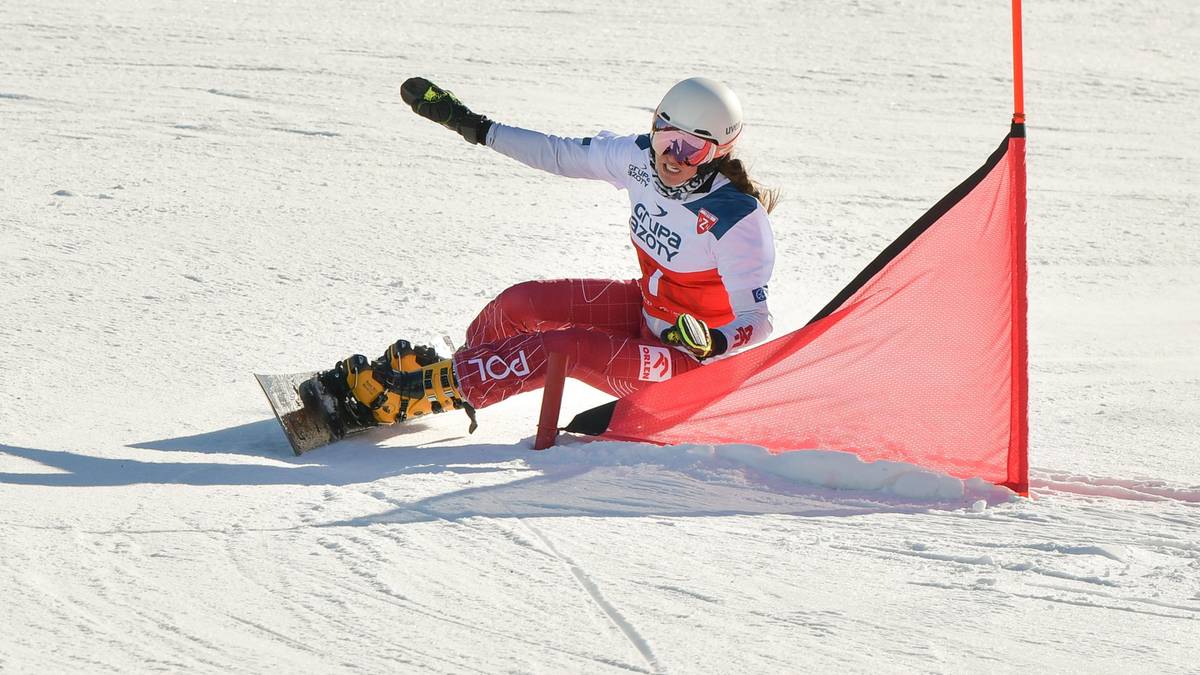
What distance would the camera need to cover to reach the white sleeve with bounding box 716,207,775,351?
448 centimetres

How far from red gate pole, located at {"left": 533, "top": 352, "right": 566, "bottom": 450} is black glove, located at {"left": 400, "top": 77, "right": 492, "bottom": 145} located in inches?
39.2

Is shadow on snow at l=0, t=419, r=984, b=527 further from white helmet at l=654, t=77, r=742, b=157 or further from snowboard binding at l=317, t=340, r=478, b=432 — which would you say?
white helmet at l=654, t=77, r=742, b=157

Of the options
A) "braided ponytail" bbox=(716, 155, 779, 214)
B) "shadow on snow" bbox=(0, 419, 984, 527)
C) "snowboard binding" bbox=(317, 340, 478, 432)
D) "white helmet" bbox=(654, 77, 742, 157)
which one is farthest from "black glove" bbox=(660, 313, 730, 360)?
"snowboard binding" bbox=(317, 340, 478, 432)

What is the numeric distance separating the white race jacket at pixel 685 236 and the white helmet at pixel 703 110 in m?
0.19

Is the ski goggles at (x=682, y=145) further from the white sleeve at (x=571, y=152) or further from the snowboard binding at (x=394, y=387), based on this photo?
the snowboard binding at (x=394, y=387)

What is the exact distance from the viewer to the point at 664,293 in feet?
15.9

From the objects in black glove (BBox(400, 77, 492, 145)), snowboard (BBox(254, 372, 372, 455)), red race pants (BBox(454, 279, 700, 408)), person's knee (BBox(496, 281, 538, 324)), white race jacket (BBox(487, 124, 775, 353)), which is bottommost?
snowboard (BBox(254, 372, 372, 455))

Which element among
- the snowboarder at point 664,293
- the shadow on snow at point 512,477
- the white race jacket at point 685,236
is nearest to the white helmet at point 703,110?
the snowboarder at point 664,293

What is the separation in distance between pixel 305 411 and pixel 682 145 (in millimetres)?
1530

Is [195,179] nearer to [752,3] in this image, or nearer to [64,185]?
[64,185]

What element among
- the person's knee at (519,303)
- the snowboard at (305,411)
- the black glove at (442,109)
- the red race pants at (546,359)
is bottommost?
the snowboard at (305,411)

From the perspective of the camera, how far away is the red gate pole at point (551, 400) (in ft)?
14.8

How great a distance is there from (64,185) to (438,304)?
244 centimetres

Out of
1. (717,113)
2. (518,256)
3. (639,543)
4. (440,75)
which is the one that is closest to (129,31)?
(440,75)
